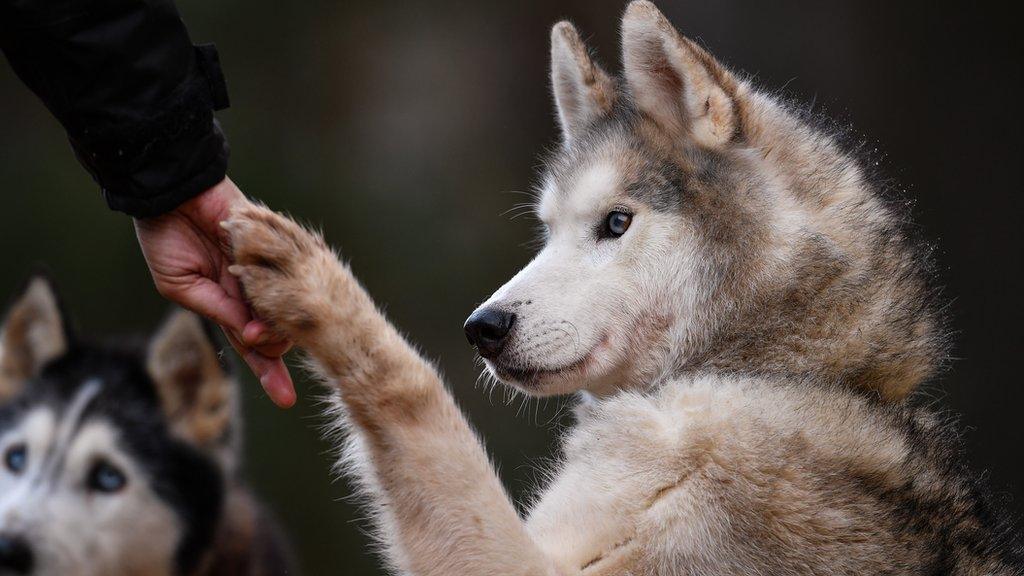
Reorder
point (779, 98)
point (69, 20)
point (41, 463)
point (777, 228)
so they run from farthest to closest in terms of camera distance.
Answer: point (41, 463), point (779, 98), point (777, 228), point (69, 20)

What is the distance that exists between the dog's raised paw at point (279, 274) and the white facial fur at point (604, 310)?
524mm

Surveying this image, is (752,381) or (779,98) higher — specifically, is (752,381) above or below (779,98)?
below

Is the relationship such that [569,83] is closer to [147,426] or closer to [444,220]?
[147,426]

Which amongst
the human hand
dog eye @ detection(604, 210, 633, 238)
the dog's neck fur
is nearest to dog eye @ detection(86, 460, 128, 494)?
the human hand

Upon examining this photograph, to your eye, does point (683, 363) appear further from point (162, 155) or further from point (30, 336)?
point (30, 336)

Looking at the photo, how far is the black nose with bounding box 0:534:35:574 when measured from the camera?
4.30m

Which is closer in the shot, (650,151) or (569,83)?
(650,151)

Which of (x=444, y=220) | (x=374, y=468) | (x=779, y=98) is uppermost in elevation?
(x=779, y=98)

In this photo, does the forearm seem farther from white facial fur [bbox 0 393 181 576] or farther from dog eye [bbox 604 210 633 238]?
white facial fur [bbox 0 393 181 576]

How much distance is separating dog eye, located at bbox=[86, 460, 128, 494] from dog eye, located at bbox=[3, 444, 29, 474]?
27cm

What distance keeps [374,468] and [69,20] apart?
122cm

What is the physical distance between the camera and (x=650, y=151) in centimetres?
315

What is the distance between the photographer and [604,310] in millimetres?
2973

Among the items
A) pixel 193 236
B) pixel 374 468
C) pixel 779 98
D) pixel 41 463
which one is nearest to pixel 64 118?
pixel 193 236
